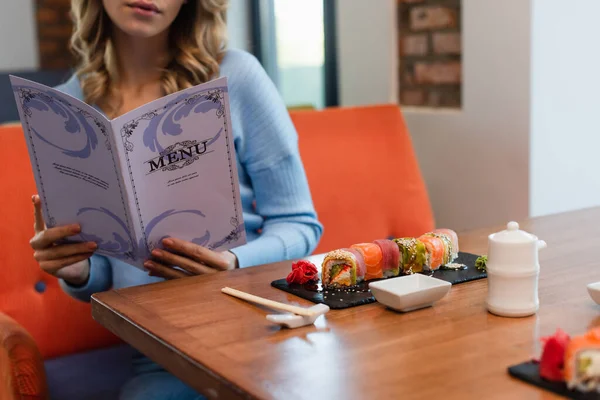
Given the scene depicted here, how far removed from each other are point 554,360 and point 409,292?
0.23 metres

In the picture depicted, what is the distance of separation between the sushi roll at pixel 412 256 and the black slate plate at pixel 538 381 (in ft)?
1.16

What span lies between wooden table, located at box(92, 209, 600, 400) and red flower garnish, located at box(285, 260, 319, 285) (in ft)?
0.11

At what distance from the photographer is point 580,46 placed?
1.91 meters

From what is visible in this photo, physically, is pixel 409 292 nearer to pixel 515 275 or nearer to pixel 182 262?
pixel 515 275

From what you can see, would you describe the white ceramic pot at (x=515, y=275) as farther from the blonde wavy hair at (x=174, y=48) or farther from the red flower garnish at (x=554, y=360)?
the blonde wavy hair at (x=174, y=48)

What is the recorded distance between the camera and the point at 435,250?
1.05 metres

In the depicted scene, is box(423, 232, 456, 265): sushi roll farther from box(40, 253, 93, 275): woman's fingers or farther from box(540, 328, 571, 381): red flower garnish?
box(40, 253, 93, 275): woman's fingers

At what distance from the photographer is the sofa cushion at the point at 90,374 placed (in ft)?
4.84

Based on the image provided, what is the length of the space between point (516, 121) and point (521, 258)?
1105 millimetres

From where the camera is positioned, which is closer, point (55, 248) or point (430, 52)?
point (55, 248)

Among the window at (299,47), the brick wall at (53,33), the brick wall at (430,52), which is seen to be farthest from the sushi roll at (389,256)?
the brick wall at (53,33)

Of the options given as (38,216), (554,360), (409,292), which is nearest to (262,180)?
(38,216)

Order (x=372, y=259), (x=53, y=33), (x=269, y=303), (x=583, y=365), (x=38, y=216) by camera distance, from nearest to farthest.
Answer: (x=583, y=365) → (x=269, y=303) → (x=372, y=259) → (x=38, y=216) → (x=53, y=33)

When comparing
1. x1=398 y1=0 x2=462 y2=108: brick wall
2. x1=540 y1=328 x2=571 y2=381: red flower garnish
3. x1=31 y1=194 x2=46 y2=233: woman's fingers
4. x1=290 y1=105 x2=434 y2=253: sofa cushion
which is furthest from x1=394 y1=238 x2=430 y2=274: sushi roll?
x1=398 y1=0 x2=462 y2=108: brick wall
